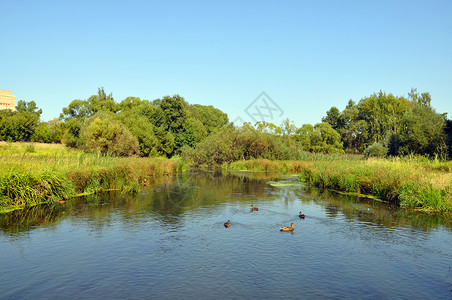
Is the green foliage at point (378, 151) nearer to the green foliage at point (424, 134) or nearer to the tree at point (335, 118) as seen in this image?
the green foliage at point (424, 134)

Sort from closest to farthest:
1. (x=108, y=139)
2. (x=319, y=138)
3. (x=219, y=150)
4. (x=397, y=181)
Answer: (x=397, y=181), (x=108, y=139), (x=219, y=150), (x=319, y=138)

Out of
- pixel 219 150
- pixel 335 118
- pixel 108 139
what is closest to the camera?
pixel 108 139

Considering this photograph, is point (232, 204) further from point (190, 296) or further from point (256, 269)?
point (190, 296)

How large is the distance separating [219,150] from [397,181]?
47081 mm

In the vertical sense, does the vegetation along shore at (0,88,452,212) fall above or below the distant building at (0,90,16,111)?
below

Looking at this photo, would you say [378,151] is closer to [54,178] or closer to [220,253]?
[220,253]

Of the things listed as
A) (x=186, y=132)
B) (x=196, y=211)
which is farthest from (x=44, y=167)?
(x=186, y=132)

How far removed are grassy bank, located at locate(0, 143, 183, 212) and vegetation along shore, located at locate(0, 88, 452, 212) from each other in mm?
75

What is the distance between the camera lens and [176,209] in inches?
901

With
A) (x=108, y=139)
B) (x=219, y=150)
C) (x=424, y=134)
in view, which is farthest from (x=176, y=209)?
(x=219, y=150)

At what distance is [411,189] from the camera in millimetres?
23219

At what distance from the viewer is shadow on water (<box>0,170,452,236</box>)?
734 inches

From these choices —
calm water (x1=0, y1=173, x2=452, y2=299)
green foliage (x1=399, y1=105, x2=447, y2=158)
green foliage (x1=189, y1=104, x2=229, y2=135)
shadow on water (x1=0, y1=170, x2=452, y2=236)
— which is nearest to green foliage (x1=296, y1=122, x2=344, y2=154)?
green foliage (x1=189, y1=104, x2=229, y2=135)

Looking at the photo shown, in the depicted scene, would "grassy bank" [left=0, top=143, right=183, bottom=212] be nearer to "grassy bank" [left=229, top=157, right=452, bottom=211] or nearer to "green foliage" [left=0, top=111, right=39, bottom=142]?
"grassy bank" [left=229, top=157, right=452, bottom=211]
